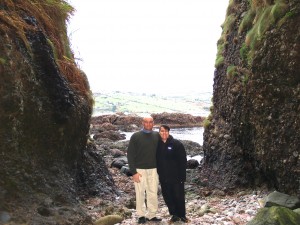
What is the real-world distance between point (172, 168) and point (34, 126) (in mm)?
3826

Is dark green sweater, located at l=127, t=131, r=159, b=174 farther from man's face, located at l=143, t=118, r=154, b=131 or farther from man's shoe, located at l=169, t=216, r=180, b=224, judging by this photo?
man's shoe, located at l=169, t=216, r=180, b=224

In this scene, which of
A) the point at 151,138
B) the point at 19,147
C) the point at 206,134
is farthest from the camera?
the point at 206,134

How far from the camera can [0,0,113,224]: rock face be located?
8734mm

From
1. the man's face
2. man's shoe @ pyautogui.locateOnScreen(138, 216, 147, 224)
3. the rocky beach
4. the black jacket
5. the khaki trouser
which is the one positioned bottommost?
the rocky beach

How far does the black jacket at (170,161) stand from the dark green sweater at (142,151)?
176mm

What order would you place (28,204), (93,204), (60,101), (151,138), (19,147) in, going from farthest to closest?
(93,204) → (60,101) → (151,138) → (19,147) → (28,204)

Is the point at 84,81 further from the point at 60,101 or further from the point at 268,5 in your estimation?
the point at 268,5

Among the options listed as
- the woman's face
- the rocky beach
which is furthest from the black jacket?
the rocky beach

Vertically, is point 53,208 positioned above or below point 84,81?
below

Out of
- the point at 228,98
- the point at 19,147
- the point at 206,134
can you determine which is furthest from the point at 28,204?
the point at 206,134

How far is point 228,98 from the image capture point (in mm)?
16938

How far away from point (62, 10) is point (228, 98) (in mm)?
7950

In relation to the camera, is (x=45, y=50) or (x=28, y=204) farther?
(x=45, y=50)

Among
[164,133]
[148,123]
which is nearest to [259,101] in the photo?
[164,133]
